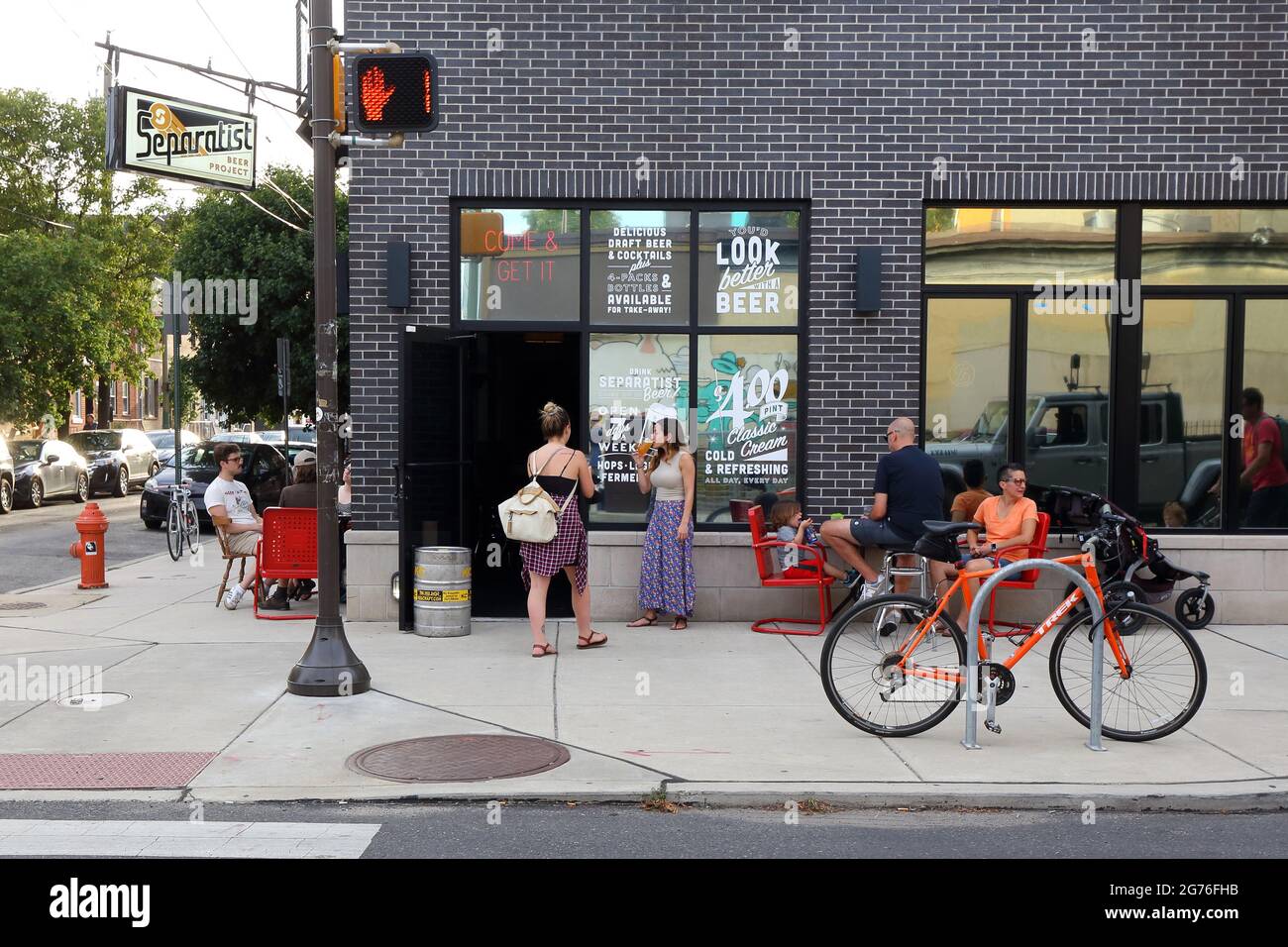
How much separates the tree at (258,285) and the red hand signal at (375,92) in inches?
792

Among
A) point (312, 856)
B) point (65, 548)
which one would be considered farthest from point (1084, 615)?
point (65, 548)

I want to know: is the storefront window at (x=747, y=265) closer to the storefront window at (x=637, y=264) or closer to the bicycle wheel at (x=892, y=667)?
the storefront window at (x=637, y=264)

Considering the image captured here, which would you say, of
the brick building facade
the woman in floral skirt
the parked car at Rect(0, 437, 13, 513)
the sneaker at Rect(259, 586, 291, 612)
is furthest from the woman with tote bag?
the parked car at Rect(0, 437, 13, 513)

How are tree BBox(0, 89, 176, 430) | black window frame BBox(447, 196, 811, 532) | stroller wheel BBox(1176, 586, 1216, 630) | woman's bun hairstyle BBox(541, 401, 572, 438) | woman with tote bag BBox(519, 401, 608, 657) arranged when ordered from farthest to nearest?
1. tree BBox(0, 89, 176, 430)
2. black window frame BBox(447, 196, 811, 532)
3. stroller wheel BBox(1176, 586, 1216, 630)
4. woman's bun hairstyle BBox(541, 401, 572, 438)
5. woman with tote bag BBox(519, 401, 608, 657)

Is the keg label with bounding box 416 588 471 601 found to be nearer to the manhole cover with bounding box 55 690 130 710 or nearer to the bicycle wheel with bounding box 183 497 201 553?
the manhole cover with bounding box 55 690 130 710

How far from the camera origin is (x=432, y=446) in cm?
995

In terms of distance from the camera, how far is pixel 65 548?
17594 mm

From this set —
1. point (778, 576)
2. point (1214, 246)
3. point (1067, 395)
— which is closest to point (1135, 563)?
point (1067, 395)

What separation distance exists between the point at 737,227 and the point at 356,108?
13.5 ft

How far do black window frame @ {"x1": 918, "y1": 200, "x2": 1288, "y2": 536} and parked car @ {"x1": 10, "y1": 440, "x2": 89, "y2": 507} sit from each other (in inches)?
827

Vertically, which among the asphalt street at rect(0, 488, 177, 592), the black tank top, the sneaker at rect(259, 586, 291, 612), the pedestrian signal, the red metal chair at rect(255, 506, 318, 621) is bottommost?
the asphalt street at rect(0, 488, 177, 592)

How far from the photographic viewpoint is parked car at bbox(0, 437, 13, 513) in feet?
77.2

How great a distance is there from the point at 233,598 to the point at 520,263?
416 cm

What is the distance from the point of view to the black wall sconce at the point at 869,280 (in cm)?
1022
